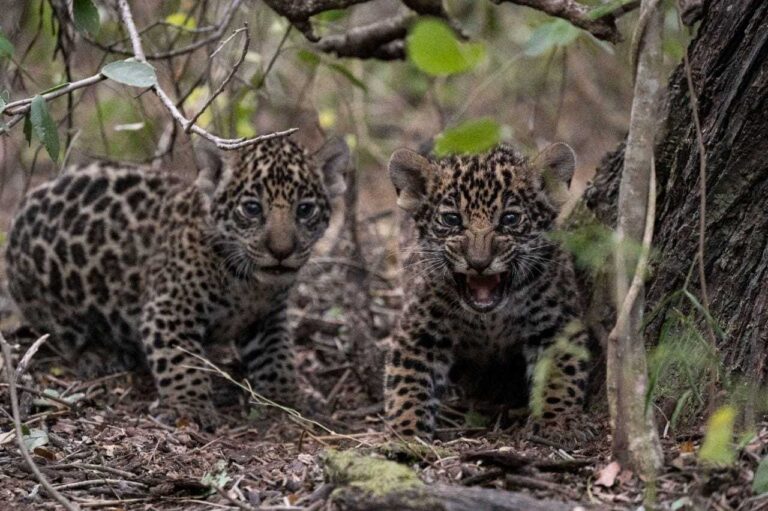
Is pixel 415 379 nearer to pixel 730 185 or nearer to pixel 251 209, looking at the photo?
pixel 251 209

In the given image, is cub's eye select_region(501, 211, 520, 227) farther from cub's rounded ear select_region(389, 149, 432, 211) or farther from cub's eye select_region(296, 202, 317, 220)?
cub's eye select_region(296, 202, 317, 220)

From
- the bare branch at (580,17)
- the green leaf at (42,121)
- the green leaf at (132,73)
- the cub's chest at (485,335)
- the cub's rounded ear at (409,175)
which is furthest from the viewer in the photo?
the cub's chest at (485,335)

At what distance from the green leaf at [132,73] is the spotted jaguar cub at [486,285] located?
1.89 m

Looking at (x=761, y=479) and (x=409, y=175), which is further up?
(x=409, y=175)

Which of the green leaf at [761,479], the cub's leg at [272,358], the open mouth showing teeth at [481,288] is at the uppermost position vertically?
the open mouth showing teeth at [481,288]

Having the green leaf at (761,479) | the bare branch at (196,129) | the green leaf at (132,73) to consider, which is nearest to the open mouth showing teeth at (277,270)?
the bare branch at (196,129)

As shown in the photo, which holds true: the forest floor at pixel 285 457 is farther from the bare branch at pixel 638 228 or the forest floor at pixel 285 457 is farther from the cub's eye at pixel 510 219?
the cub's eye at pixel 510 219

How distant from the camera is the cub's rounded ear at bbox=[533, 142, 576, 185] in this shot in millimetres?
6258

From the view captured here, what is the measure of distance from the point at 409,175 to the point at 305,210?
1220mm

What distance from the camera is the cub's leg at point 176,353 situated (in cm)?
737

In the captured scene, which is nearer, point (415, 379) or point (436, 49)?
point (436, 49)

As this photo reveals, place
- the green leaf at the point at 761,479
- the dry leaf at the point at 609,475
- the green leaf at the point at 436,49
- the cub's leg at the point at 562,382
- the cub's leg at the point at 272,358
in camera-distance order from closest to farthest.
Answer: the green leaf at the point at 436,49 < the green leaf at the point at 761,479 < the dry leaf at the point at 609,475 < the cub's leg at the point at 562,382 < the cub's leg at the point at 272,358

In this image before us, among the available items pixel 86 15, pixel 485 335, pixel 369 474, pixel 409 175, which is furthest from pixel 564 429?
pixel 86 15

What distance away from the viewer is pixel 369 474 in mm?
4438
